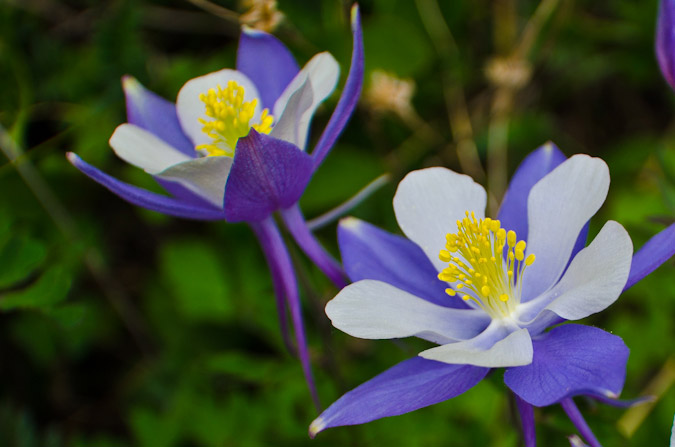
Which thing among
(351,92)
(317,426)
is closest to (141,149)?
(351,92)

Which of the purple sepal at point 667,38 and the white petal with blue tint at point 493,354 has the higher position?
the purple sepal at point 667,38

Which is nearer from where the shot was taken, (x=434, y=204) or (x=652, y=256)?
(x=652, y=256)

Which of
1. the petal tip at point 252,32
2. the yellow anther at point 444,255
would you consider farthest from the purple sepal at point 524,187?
the petal tip at point 252,32

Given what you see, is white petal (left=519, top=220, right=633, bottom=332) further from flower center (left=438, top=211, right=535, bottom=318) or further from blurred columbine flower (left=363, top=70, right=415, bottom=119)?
blurred columbine flower (left=363, top=70, right=415, bottom=119)

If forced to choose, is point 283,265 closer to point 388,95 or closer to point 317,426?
point 317,426

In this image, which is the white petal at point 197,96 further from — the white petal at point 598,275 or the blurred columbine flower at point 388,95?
the blurred columbine flower at point 388,95

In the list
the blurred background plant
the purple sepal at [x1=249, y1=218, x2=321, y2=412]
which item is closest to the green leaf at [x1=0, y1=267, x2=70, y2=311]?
the purple sepal at [x1=249, y1=218, x2=321, y2=412]

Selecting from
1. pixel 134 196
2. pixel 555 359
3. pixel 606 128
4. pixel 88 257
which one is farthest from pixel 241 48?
pixel 606 128
